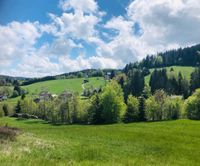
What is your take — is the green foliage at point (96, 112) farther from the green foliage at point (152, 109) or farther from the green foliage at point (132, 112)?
the green foliage at point (152, 109)

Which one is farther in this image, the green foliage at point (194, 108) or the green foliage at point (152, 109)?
the green foliage at point (152, 109)

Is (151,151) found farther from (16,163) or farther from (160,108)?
(160,108)

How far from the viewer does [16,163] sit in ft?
54.9

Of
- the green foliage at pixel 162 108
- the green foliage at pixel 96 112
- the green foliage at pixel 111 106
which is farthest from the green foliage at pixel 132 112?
the green foliage at pixel 96 112

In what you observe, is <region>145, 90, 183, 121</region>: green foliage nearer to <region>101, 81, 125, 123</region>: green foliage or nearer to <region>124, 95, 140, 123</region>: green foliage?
<region>124, 95, 140, 123</region>: green foliage

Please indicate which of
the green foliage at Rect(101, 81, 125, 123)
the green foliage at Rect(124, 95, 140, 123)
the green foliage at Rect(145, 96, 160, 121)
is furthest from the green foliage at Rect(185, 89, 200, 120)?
the green foliage at Rect(101, 81, 125, 123)

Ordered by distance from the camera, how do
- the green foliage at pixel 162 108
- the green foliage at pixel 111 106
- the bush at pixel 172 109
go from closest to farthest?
the green foliage at pixel 111 106 → the green foliage at pixel 162 108 → the bush at pixel 172 109

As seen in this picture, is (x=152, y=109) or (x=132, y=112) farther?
(x=152, y=109)

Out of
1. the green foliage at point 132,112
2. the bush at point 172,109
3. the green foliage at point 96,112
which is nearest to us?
the green foliage at point 96,112

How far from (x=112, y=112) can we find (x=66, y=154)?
72517mm

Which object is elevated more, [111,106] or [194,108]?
[111,106]

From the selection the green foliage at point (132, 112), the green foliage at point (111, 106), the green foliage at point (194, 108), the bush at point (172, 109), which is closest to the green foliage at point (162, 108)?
the bush at point (172, 109)

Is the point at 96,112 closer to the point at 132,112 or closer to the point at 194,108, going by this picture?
the point at 132,112

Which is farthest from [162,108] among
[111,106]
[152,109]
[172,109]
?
[111,106]
